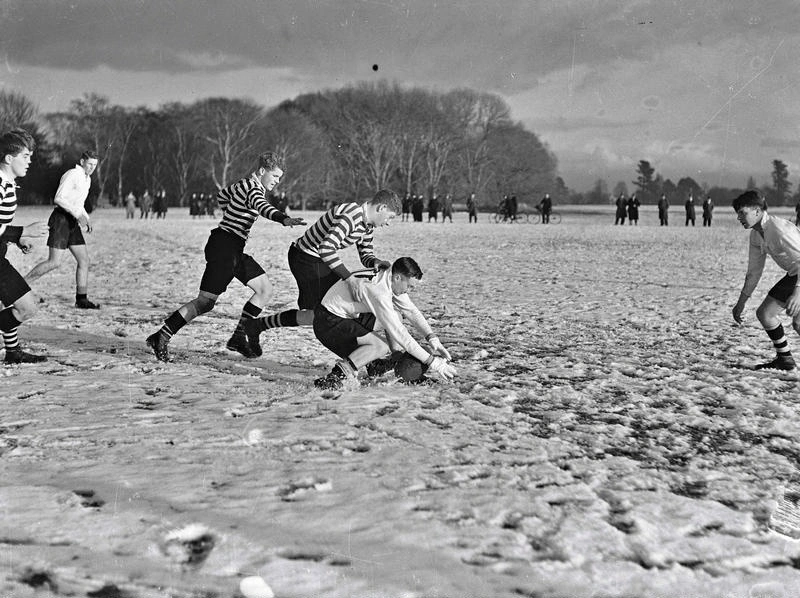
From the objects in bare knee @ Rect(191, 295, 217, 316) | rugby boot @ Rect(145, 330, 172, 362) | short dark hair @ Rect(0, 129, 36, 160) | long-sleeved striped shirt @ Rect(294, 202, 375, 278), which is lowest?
rugby boot @ Rect(145, 330, 172, 362)

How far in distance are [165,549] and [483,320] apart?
5582 mm

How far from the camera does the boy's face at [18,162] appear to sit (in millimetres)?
5203

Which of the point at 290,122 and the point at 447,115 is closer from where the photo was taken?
the point at 447,115

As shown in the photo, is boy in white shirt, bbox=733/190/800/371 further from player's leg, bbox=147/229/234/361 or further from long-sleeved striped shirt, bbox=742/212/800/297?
player's leg, bbox=147/229/234/361

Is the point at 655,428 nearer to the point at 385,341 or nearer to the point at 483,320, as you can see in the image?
the point at 385,341

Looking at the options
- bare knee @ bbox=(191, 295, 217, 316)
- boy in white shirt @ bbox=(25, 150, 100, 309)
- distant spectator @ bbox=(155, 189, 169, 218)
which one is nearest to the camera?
bare knee @ bbox=(191, 295, 217, 316)

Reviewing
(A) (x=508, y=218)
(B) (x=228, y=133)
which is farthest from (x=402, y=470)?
(B) (x=228, y=133)

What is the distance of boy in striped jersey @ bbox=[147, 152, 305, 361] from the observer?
554 centimetres

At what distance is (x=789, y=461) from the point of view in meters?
3.55

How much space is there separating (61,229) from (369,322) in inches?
169

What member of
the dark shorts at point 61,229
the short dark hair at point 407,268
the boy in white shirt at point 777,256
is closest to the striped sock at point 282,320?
the short dark hair at point 407,268

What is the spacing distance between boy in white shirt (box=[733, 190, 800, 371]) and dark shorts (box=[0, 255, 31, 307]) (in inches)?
197

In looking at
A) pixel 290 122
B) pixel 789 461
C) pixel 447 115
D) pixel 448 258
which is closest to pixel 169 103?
Result: pixel 290 122

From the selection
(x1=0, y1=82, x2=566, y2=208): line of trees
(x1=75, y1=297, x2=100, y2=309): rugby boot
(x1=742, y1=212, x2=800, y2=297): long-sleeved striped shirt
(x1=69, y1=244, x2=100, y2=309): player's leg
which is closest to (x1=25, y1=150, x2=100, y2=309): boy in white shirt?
(x1=69, y1=244, x2=100, y2=309): player's leg
